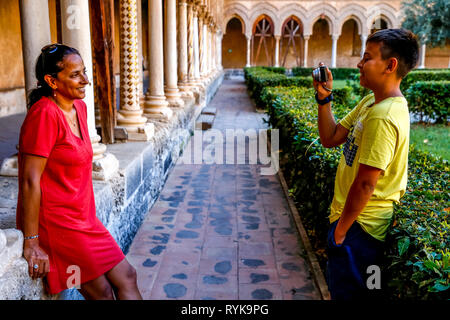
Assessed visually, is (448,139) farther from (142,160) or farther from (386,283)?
(386,283)

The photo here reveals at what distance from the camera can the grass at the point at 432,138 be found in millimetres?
8176

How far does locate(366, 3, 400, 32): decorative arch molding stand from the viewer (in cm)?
3362

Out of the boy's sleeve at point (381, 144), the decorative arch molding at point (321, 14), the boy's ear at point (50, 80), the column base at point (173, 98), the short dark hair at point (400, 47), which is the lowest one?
the column base at point (173, 98)

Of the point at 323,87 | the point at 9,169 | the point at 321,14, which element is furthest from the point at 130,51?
the point at 321,14

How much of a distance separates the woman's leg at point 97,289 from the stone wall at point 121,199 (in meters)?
0.22

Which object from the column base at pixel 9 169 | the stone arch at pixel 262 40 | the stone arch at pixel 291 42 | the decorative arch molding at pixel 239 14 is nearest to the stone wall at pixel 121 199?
the column base at pixel 9 169

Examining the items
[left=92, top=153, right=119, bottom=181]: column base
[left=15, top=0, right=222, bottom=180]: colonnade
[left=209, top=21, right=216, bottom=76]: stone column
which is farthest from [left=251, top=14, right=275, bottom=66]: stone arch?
[left=92, top=153, right=119, bottom=181]: column base

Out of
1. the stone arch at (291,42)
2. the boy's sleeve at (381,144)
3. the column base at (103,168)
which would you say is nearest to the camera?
the boy's sleeve at (381,144)

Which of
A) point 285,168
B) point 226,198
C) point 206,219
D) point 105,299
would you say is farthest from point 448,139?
point 105,299

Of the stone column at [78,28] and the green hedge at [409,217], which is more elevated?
the stone column at [78,28]

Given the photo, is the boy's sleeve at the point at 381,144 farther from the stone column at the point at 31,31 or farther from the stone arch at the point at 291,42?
the stone arch at the point at 291,42

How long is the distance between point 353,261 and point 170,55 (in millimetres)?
7455

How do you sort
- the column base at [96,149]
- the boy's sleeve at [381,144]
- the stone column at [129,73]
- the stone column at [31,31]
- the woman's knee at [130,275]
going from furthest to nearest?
the stone column at [129,73]
the column base at [96,149]
the stone column at [31,31]
the woman's knee at [130,275]
the boy's sleeve at [381,144]
